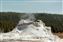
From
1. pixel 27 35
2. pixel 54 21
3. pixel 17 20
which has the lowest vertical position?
pixel 54 21

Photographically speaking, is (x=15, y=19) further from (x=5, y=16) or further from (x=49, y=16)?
(x=49, y=16)

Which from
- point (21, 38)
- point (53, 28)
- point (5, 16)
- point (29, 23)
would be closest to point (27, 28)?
point (29, 23)

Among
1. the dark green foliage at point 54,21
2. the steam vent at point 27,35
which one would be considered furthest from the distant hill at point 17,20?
the steam vent at point 27,35

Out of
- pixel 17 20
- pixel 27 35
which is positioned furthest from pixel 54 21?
pixel 27 35

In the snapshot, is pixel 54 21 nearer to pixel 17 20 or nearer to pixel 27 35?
pixel 17 20

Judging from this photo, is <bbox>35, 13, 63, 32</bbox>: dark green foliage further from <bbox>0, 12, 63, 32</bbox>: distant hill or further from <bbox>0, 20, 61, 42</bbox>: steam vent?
<bbox>0, 20, 61, 42</bbox>: steam vent

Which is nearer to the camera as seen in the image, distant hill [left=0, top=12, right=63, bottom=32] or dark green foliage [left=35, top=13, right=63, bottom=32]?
distant hill [left=0, top=12, right=63, bottom=32]

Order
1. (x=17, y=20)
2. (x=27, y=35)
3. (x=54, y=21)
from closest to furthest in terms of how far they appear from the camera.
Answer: (x=27, y=35) → (x=17, y=20) → (x=54, y=21)

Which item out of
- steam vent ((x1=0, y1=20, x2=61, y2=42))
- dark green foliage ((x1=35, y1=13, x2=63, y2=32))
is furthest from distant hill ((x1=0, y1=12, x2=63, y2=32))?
steam vent ((x1=0, y1=20, x2=61, y2=42))

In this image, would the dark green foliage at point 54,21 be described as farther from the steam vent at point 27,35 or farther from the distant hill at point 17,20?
the steam vent at point 27,35
